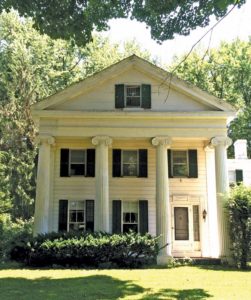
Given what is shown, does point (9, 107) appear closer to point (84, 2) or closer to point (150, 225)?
point (150, 225)

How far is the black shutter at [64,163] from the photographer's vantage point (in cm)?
1911

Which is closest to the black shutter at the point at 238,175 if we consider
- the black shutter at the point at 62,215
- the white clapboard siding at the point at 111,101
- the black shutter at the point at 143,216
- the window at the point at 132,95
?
the white clapboard siding at the point at 111,101

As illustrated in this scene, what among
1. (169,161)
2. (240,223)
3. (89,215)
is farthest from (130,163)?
(240,223)

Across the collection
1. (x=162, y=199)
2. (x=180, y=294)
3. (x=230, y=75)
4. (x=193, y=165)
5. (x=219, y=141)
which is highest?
(x=230, y=75)

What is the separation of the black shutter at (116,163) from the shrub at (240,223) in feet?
17.0

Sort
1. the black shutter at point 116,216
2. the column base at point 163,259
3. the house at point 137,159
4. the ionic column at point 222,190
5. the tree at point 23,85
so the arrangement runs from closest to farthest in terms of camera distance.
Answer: the column base at point 163,259 < the ionic column at point 222,190 < the house at point 137,159 < the black shutter at point 116,216 < the tree at point 23,85

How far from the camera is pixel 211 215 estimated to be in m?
19.2

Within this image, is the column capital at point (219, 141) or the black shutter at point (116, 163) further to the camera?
the black shutter at point (116, 163)

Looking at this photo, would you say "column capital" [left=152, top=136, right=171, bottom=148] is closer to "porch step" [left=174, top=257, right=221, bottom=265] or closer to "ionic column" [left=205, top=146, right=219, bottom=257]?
"ionic column" [left=205, top=146, right=219, bottom=257]

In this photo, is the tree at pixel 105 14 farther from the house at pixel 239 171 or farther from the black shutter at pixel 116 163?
the house at pixel 239 171

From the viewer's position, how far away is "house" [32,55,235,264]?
17.6 meters

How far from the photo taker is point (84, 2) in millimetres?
11242

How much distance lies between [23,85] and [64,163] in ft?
40.9

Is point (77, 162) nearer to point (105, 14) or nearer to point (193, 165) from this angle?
point (193, 165)
